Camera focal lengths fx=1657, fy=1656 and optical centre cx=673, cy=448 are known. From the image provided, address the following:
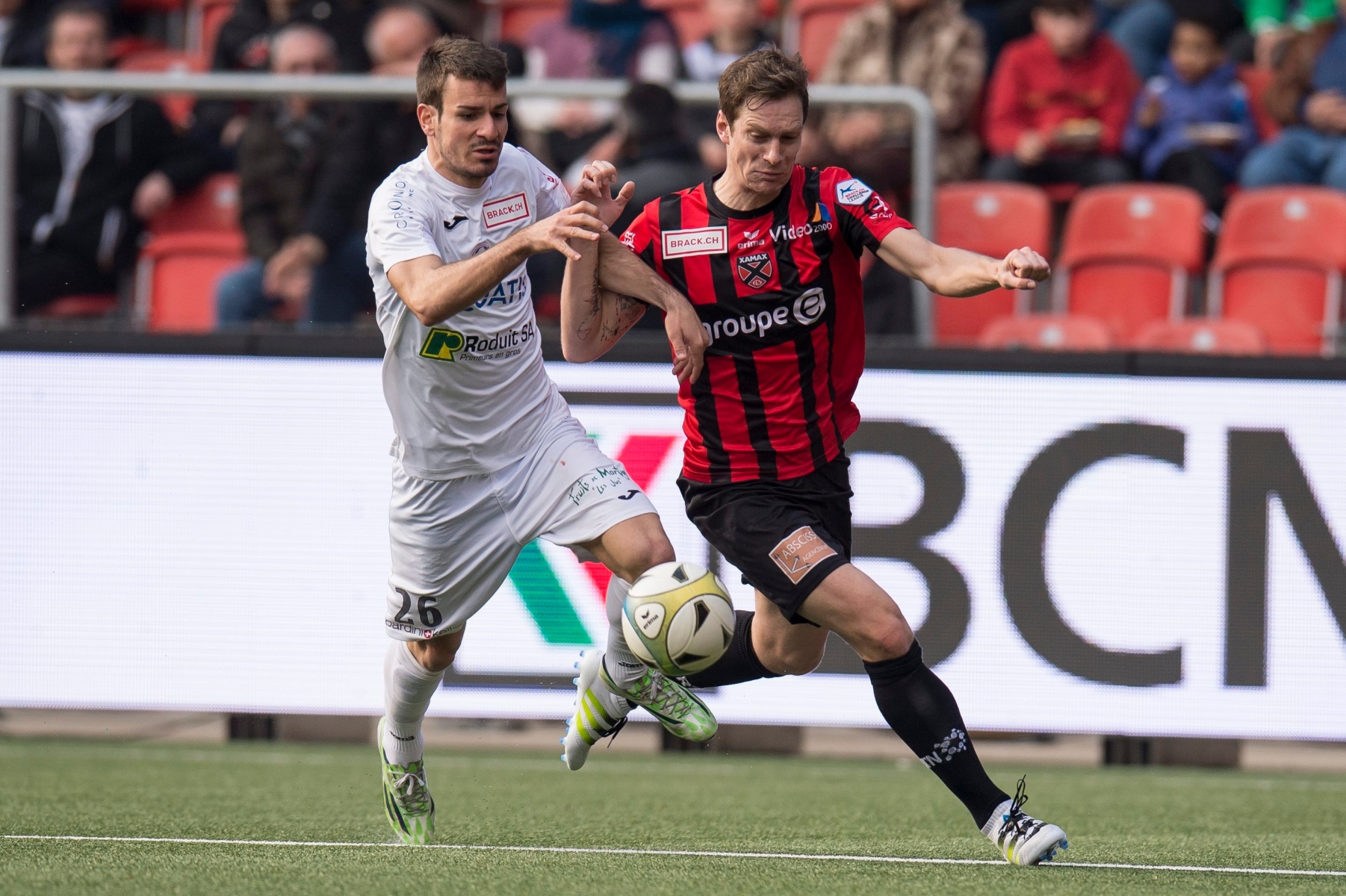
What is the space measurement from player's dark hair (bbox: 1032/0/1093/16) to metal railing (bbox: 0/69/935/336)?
210 cm

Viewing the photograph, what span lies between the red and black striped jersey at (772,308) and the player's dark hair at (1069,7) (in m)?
5.62

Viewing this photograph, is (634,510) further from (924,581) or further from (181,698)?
(181,698)

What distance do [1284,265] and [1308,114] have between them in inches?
46.3

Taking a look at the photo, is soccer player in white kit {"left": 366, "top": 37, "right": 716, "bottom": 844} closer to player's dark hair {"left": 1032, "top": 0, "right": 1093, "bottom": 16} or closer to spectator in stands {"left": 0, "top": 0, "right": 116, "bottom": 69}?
player's dark hair {"left": 1032, "top": 0, "right": 1093, "bottom": 16}

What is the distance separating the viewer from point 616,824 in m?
5.68

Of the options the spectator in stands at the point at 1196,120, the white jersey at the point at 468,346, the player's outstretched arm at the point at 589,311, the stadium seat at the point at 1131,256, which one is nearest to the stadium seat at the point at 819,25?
the spectator in stands at the point at 1196,120

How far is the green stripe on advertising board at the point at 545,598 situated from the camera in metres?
7.80

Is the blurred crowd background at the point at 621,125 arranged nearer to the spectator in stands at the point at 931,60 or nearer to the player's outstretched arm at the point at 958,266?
the spectator in stands at the point at 931,60

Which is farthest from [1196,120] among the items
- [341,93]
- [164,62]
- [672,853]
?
[672,853]

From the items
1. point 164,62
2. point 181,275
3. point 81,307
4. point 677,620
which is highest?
point 164,62

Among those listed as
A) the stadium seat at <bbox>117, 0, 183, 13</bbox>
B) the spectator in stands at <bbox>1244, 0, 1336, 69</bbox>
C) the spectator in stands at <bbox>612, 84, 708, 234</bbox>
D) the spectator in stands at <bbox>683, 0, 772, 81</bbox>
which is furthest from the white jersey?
the stadium seat at <bbox>117, 0, 183, 13</bbox>

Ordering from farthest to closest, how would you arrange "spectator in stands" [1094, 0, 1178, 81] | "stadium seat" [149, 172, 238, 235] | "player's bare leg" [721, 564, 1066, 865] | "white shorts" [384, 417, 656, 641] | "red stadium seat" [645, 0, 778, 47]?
1. "red stadium seat" [645, 0, 778, 47]
2. "spectator in stands" [1094, 0, 1178, 81]
3. "stadium seat" [149, 172, 238, 235]
4. "white shorts" [384, 417, 656, 641]
5. "player's bare leg" [721, 564, 1066, 865]

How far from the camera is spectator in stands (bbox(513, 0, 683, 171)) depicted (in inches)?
399

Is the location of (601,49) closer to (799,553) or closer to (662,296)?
(662,296)
